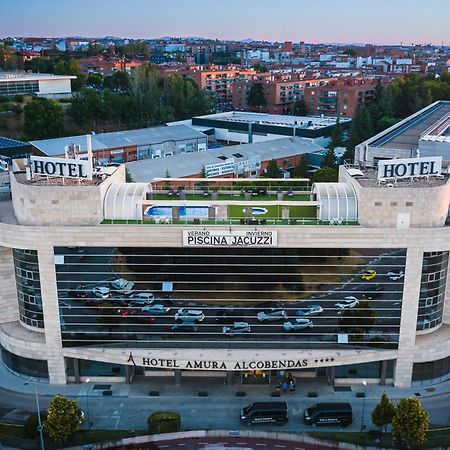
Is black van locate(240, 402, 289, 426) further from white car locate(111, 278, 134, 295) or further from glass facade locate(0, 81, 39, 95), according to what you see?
glass facade locate(0, 81, 39, 95)

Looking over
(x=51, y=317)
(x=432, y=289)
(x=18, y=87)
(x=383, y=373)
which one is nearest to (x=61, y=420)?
(x=51, y=317)

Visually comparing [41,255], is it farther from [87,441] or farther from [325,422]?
[325,422]

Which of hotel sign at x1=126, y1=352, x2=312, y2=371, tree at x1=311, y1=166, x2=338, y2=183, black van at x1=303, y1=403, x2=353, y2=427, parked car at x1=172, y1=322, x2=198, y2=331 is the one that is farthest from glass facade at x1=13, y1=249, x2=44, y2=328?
tree at x1=311, y1=166, x2=338, y2=183

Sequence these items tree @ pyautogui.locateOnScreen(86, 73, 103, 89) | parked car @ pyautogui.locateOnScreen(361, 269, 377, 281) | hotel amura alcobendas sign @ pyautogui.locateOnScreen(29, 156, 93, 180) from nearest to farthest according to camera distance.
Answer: parked car @ pyautogui.locateOnScreen(361, 269, 377, 281) → hotel amura alcobendas sign @ pyautogui.locateOnScreen(29, 156, 93, 180) → tree @ pyautogui.locateOnScreen(86, 73, 103, 89)

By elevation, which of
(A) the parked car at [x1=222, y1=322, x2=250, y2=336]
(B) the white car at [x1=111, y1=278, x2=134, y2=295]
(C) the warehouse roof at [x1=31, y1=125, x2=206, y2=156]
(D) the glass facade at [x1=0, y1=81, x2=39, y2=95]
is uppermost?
(D) the glass facade at [x1=0, y1=81, x2=39, y2=95]

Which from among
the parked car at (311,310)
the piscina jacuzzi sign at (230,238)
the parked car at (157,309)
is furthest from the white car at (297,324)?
the parked car at (157,309)

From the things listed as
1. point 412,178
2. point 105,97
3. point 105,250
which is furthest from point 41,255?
point 105,97

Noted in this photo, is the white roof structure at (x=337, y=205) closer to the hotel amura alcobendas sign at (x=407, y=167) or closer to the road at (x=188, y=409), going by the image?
the hotel amura alcobendas sign at (x=407, y=167)
